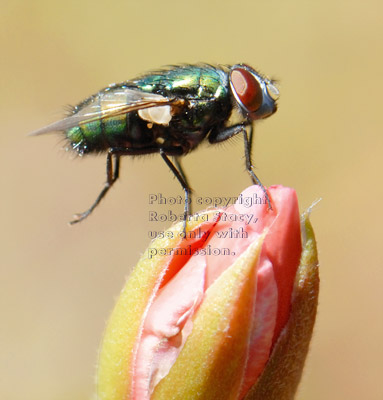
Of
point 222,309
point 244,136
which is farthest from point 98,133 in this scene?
point 222,309

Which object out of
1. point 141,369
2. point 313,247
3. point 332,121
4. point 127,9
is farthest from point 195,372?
point 127,9

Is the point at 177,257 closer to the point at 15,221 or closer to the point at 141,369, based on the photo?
the point at 141,369

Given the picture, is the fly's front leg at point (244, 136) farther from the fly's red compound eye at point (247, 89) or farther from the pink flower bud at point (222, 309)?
the pink flower bud at point (222, 309)

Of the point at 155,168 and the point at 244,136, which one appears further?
the point at 155,168

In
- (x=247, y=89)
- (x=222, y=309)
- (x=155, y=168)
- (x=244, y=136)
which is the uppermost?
(x=247, y=89)

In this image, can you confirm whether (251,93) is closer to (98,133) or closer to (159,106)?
(159,106)

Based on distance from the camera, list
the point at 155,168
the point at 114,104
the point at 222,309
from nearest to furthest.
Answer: the point at 222,309, the point at 114,104, the point at 155,168
